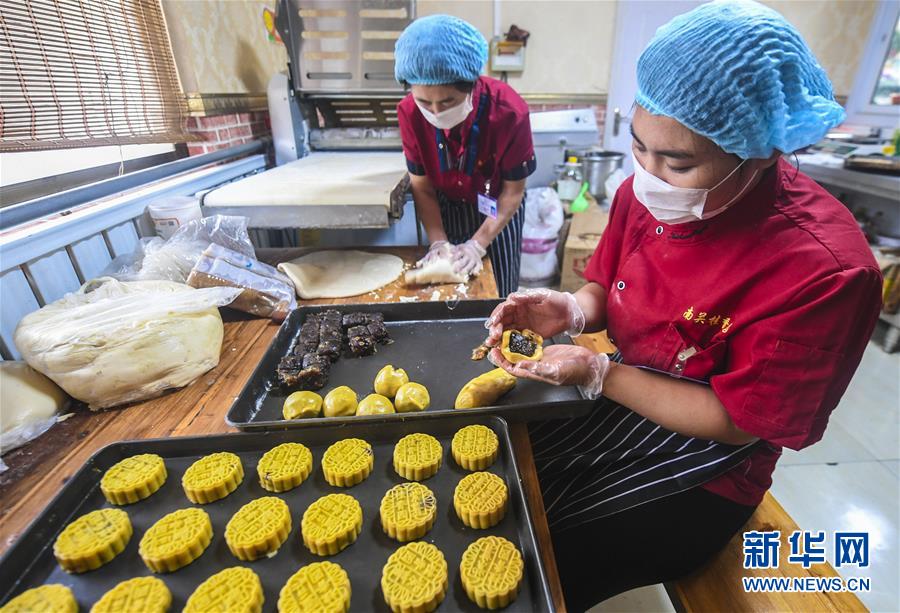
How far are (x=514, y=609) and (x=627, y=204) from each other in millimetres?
1024

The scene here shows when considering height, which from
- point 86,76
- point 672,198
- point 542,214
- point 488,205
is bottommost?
point 542,214

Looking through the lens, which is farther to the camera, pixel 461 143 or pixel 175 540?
pixel 461 143

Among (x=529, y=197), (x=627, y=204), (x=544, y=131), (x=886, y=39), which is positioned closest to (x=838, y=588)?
(x=627, y=204)

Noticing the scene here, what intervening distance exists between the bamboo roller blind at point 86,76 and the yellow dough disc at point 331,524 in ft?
4.91

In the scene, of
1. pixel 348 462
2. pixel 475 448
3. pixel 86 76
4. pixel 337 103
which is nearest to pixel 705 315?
pixel 475 448

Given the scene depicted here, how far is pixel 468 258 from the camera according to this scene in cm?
184

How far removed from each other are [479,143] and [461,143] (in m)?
0.08

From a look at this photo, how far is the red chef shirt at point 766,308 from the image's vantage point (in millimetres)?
804

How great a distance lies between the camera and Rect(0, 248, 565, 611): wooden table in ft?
2.73

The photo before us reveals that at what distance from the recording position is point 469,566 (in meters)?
0.71

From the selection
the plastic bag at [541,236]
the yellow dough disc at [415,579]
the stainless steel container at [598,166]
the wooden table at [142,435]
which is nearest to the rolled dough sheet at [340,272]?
the wooden table at [142,435]

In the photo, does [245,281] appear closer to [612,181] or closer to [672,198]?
[672,198]

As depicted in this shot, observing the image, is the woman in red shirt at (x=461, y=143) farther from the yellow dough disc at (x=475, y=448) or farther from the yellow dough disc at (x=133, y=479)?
the yellow dough disc at (x=133, y=479)

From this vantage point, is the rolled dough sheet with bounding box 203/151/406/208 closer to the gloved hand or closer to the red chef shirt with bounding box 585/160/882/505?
the gloved hand
